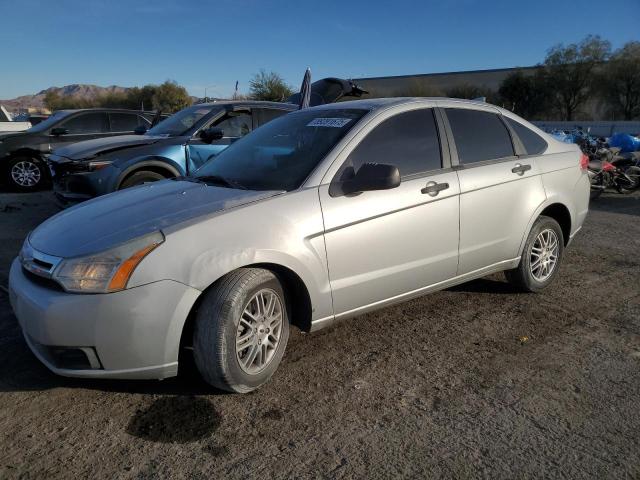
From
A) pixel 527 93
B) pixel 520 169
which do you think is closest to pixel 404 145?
pixel 520 169

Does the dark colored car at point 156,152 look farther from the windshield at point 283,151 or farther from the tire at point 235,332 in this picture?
the tire at point 235,332

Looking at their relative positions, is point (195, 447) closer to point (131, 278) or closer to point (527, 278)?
point (131, 278)

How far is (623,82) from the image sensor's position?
52344 millimetres

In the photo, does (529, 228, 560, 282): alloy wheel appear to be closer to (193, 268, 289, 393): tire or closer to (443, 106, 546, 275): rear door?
(443, 106, 546, 275): rear door

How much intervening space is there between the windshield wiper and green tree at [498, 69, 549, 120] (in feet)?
194

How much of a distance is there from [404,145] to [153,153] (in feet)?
13.2

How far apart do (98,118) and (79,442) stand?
999cm

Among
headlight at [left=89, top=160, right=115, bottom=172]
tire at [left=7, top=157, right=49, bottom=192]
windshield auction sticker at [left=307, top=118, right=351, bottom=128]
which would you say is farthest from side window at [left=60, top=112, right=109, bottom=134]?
windshield auction sticker at [left=307, top=118, right=351, bottom=128]

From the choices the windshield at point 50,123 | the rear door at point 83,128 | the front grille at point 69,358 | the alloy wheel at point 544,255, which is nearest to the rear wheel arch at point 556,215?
the alloy wheel at point 544,255

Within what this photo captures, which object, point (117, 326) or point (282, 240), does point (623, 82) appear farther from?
point (117, 326)

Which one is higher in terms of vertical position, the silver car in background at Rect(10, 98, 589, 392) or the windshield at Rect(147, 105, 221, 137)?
the windshield at Rect(147, 105, 221, 137)

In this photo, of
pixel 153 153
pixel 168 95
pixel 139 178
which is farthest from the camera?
pixel 168 95

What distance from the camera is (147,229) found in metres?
2.74

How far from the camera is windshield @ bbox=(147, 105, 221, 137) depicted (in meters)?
7.35
